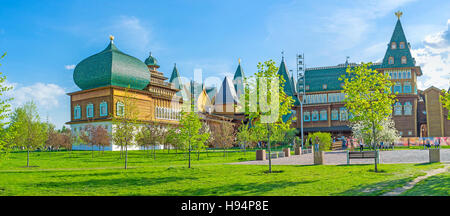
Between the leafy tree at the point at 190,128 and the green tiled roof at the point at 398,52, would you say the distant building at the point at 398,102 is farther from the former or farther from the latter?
the leafy tree at the point at 190,128

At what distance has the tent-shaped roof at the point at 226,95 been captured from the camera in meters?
75.2

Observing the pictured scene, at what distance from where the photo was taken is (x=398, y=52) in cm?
6006

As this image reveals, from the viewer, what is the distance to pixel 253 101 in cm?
1773

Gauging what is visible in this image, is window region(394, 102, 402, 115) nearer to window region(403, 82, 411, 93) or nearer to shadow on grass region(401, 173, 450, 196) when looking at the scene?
window region(403, 82, 411, 93)

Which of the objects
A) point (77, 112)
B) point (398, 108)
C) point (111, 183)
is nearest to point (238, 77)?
point (398, 108)

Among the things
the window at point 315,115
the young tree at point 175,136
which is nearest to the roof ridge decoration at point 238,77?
the window at point 315,115

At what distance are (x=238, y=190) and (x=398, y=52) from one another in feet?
189

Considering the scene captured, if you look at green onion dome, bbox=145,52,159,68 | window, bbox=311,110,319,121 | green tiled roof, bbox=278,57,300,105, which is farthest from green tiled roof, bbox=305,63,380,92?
green onion dome, bbox=145,52,159,68

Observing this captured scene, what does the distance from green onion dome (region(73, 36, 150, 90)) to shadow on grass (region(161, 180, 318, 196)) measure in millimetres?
35852

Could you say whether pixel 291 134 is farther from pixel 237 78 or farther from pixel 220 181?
pixel 220 181

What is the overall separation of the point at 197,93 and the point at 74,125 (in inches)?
1038
